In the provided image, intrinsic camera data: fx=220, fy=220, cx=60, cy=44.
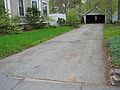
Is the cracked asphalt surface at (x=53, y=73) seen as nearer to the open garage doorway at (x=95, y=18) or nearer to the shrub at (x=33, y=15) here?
the shrub at (x=33, y=15)

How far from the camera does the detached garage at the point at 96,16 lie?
53375mm

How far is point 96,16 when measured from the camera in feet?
180

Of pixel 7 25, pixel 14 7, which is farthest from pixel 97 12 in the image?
pixel 7 25

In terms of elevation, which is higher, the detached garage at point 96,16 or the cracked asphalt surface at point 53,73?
the detached garage at point 96,16

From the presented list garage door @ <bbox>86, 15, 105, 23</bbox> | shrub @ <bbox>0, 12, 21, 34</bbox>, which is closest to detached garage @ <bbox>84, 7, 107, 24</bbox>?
garage door @ <bbox>86, 15, 105, 23</bbox>

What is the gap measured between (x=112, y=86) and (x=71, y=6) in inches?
2369

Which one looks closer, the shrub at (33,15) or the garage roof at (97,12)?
the shrub at (33,15)

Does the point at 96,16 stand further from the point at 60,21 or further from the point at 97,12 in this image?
the point at 60,21

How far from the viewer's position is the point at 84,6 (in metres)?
69.9

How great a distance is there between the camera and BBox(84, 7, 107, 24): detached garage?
53.4 metres

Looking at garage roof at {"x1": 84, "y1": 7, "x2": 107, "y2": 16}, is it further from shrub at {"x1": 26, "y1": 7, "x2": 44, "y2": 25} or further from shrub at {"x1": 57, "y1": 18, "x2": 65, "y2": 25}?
shrub at {"x1": 26, "y1": 7, "x2": 44, "y2": 25}

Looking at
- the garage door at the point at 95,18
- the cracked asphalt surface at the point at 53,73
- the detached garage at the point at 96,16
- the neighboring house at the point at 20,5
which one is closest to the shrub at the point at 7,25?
the neighboring house at the point at 20,5

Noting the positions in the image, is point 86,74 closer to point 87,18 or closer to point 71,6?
point 87,18

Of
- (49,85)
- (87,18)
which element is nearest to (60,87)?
(49,85)
